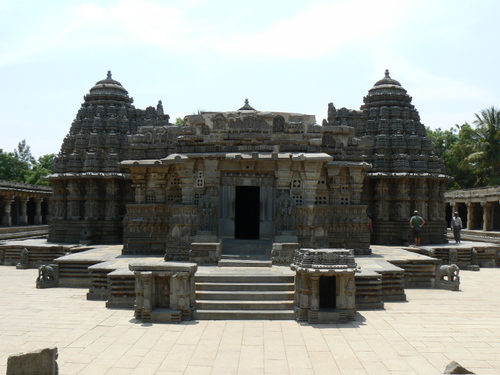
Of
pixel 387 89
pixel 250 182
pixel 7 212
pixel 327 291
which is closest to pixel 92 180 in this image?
pixel 250 182

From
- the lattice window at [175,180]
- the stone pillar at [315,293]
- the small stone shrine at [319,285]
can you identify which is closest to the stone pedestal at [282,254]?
the small stone shrine at [319,285]

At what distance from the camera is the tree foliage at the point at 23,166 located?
48.9 metres

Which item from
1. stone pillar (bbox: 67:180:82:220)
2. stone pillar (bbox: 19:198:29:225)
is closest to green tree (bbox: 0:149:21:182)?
stone pillar (bbox: 19:198:29:225)

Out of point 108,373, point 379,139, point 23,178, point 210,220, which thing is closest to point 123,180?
point 210,220

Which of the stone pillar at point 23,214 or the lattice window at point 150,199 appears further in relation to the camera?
the stone pillar at point 23,214

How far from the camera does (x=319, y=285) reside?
9.95m

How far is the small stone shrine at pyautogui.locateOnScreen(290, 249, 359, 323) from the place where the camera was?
966 centimetres

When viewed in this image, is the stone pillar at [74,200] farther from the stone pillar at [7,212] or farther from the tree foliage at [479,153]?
the tree foliage at [479,153]

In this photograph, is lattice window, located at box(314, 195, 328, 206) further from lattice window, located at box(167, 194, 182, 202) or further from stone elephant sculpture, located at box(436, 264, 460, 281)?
lattice window, located at box(167, 194, 182, 202)

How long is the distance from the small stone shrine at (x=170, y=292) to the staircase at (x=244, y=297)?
0.48m

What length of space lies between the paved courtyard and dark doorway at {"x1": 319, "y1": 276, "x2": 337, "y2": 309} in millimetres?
699

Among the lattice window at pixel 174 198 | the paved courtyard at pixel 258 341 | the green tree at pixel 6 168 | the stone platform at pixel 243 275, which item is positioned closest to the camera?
the paved courtyard at pixel 258 341

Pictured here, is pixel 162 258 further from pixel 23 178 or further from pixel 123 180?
pixel 23 178

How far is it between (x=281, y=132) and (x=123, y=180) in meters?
10.2
